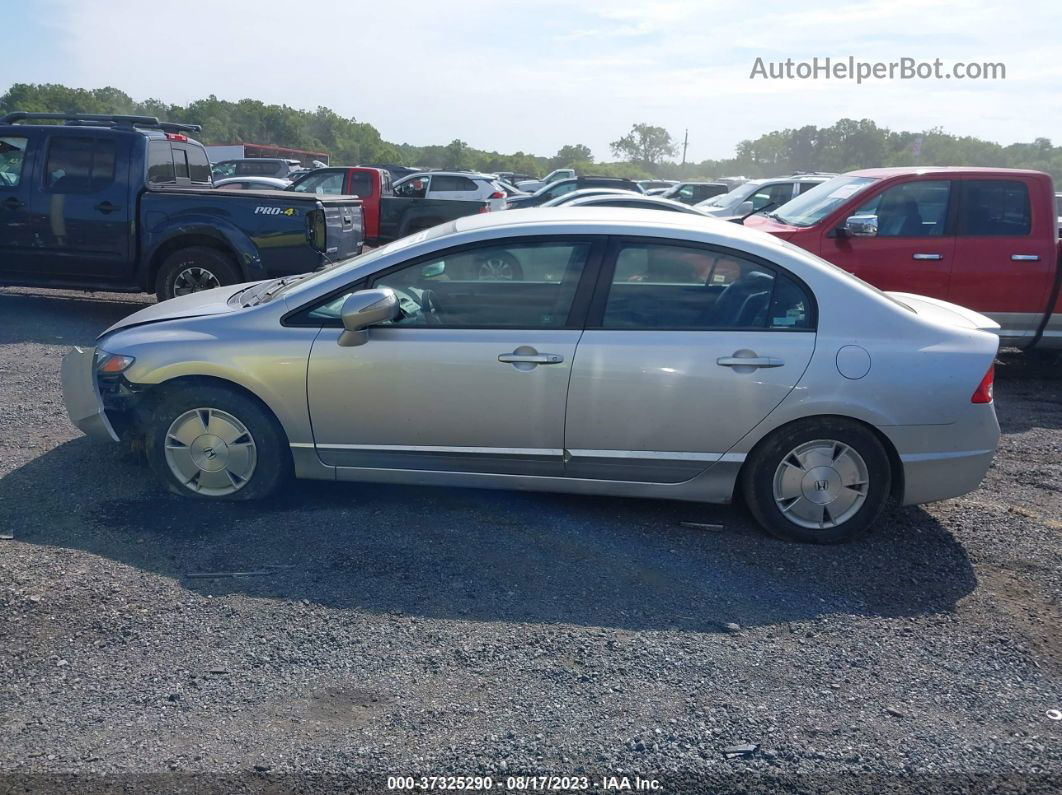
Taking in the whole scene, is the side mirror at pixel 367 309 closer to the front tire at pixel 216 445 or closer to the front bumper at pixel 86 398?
the front tire at pixel 216 445

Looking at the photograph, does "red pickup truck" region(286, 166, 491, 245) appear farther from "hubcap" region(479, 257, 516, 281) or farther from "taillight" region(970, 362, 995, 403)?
"taillight" region(970, 362, 995, 403)

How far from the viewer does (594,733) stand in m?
3.21

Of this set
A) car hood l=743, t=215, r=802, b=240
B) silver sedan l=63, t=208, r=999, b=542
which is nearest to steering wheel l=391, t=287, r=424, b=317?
silver sedan l=63, t=208, r=999, b=542

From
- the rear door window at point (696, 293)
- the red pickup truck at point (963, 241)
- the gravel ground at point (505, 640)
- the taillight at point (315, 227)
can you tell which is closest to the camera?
the gravel ground at point (505, 640)

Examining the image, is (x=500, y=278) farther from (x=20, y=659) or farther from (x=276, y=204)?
(x=276, y=204)

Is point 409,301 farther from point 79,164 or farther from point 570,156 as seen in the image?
point 570,156

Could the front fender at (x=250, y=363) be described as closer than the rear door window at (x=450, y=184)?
Yes

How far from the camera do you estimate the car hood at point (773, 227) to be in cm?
882

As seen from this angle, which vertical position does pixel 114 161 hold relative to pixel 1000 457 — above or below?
above

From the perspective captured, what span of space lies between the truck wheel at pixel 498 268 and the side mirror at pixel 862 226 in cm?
470

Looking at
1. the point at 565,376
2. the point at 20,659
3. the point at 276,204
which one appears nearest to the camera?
the point at 20,659

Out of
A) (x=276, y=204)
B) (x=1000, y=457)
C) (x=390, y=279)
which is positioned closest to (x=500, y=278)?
(x=390, y=279)

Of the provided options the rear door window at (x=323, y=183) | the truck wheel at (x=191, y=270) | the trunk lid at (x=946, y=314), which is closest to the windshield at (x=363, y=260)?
the trunk lid at (x=946, y=314)

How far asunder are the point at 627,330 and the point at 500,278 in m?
0.73
